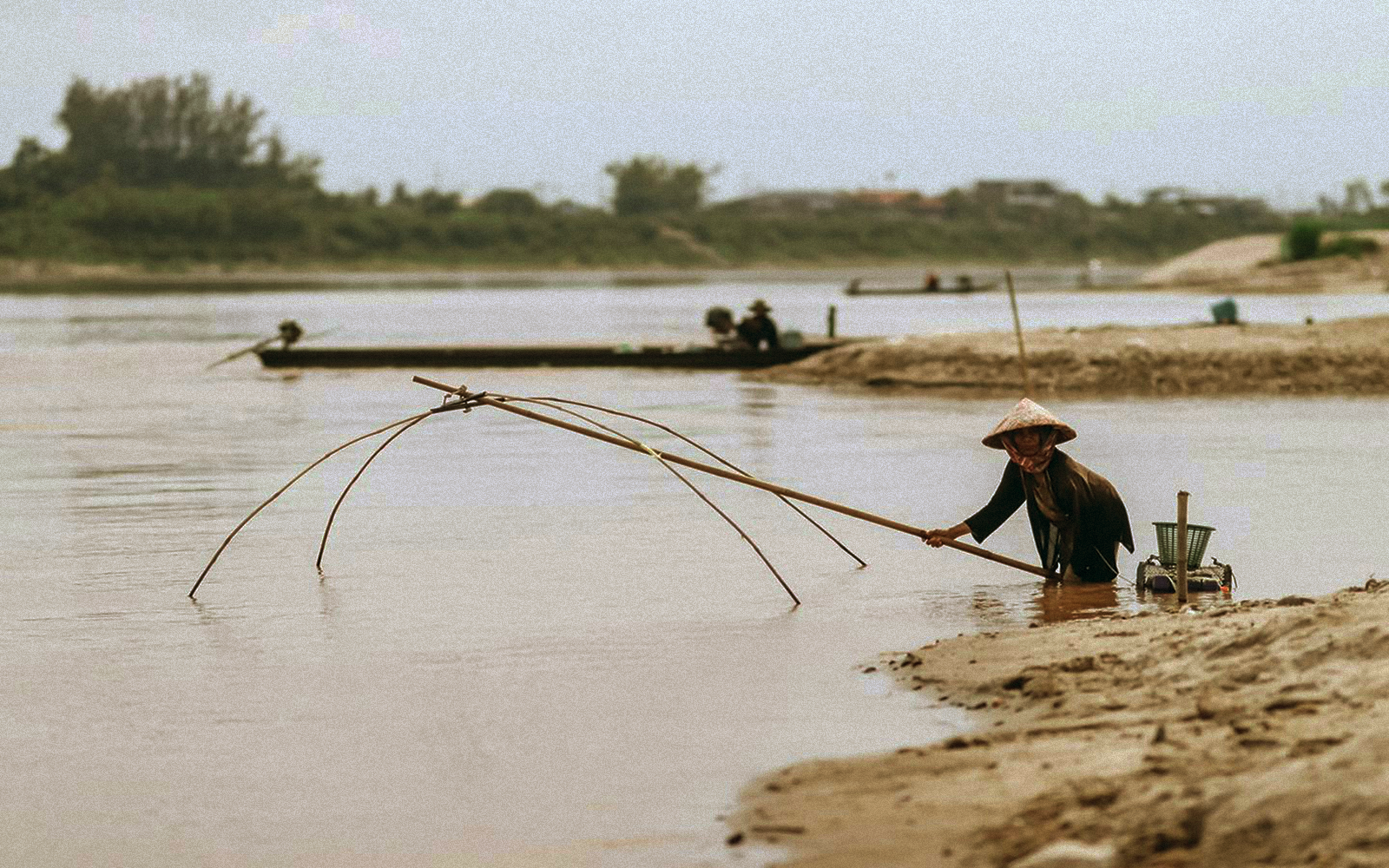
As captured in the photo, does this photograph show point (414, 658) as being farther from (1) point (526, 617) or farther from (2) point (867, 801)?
(2) point (867, 801)

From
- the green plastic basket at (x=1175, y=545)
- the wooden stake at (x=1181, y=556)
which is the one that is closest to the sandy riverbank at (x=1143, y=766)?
the wooden stake at (x=1181, y=556)

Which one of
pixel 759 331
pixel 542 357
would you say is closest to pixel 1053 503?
pixel 759 331

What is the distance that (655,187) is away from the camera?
119562mm

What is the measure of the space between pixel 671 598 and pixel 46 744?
328 centimetres

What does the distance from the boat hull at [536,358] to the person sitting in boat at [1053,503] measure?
16788mm

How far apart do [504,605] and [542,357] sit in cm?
1782

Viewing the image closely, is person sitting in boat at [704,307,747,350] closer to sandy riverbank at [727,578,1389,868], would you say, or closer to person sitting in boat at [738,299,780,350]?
person sitting in boat at [738,299,780,350]

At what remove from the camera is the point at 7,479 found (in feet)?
47.4

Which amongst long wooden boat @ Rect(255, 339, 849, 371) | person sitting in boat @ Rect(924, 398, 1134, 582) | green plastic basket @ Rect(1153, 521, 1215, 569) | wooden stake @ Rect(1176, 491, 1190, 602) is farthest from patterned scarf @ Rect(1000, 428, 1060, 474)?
long wooden boat @ Rect(255, 339, 849, 371)

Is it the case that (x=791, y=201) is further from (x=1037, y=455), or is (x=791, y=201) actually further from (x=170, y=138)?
(x=1037, y=455)

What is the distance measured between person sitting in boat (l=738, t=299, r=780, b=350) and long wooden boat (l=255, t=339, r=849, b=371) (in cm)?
18

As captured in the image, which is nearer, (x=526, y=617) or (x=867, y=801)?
(x=867, y=801)

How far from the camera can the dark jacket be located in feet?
26.4

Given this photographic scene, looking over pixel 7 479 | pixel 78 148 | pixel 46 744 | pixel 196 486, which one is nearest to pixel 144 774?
pixel 46 744
